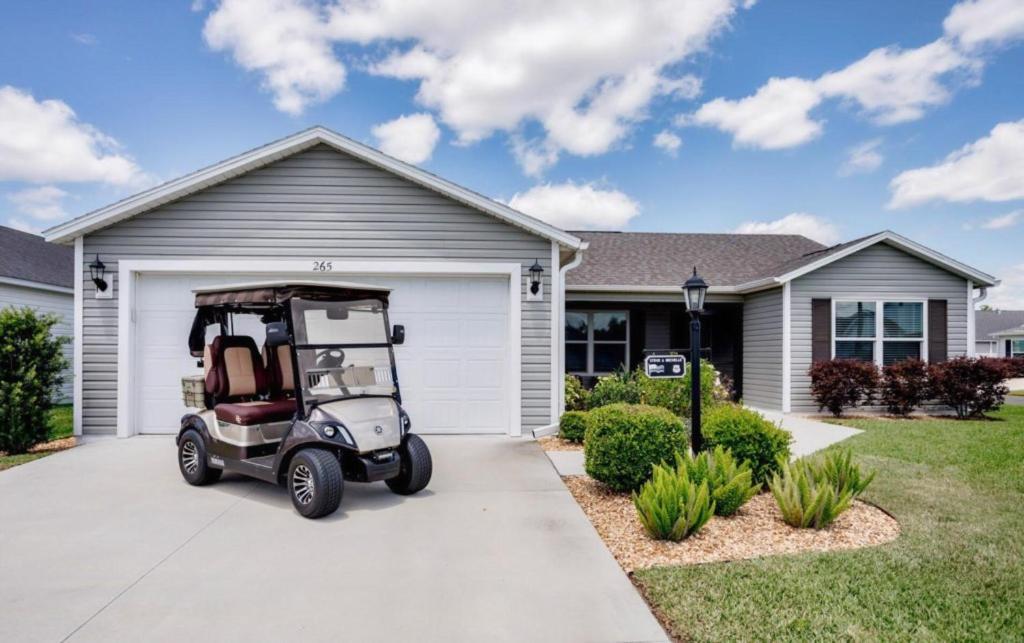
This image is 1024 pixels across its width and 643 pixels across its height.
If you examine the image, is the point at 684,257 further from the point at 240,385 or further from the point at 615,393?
the point at 240,385

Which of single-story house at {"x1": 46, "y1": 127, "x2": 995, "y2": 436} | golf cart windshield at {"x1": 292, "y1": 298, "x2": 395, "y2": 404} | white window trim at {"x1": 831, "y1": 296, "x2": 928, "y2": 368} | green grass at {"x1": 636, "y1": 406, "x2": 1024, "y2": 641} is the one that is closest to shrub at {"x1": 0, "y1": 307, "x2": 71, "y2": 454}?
single-story house at {"x1": 46, "y1": 127, "x2": 995, "y2": 436}

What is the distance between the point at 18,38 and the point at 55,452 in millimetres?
7162

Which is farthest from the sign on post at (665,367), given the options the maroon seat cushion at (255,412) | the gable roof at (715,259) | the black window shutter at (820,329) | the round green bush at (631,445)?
the black window shutter at (820,329)

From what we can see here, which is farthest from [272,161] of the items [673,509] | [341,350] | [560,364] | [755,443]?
[755,443]

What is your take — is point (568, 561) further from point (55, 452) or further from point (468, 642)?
point (55, 452)

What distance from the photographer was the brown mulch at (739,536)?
12.6 feet

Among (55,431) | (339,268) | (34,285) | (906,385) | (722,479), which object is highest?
(34,285)

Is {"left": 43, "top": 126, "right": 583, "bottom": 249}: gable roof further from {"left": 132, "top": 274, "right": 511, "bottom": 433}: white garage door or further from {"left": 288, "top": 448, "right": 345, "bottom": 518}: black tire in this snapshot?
{"left": 288, "top": 448, "right": 345, "bottom": 518}: black tire

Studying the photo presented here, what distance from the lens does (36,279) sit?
14.0 m

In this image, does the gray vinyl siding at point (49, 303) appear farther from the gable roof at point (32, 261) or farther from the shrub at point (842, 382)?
the shrub at point (842, 382)

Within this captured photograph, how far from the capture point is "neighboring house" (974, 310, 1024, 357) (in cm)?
3253

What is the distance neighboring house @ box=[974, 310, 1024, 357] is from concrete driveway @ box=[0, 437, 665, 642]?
3828cm

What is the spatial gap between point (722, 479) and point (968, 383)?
9.75 meters

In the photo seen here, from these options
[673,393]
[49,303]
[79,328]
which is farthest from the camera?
[49,303]
